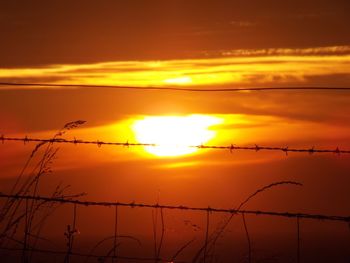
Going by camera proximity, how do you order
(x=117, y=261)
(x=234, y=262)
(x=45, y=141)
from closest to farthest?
1. (x=234, y=262)
2. (x=117, y=261)
3. (x=45, y=141)

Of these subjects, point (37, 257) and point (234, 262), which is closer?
point (234, 262)

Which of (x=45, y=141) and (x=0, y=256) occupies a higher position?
(x=45, y=141)

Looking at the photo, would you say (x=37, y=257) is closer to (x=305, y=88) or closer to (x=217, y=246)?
(x=217, y=246)

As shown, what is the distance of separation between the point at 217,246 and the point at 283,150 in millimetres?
992

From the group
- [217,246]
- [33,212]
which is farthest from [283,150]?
[33,212]

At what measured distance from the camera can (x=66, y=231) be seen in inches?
223

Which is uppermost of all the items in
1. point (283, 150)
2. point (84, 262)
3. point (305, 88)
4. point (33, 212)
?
point (305, 88)

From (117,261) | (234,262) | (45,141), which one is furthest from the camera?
(45,141)

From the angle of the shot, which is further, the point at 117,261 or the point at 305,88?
the point at 305,88

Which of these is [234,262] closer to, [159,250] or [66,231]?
[159,250]

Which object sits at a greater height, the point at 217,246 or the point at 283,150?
the point at 283,150

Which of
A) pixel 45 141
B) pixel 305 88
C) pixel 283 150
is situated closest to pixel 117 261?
pixel 45 141

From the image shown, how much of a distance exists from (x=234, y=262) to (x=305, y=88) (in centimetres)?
170

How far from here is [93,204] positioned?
5.93 meters
